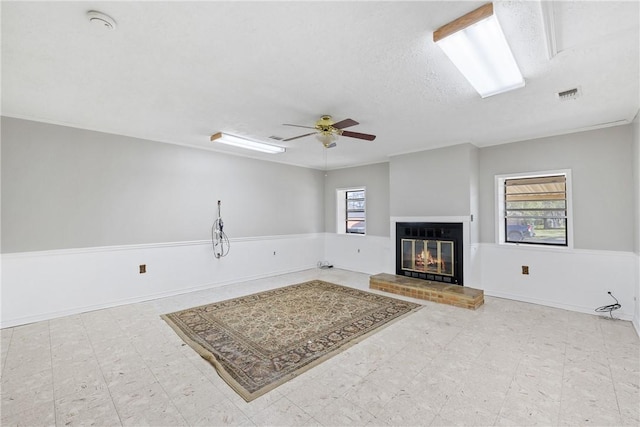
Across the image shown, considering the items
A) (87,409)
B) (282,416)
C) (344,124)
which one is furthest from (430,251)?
(87,409)

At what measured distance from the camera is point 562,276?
407cm

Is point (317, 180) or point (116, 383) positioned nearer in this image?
point (116, 383)

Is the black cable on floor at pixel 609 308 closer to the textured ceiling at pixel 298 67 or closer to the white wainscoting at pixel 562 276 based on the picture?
the white wainscoting at pixel 562 276

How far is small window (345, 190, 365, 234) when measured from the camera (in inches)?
276

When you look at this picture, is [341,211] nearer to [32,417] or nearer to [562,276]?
[562,276]

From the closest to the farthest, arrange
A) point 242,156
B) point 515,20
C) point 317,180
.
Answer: point 515,20
point 242,156
point 317,180

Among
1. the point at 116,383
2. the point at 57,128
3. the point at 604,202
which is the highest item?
the point at 57,128

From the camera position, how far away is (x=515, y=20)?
1767 millimetres

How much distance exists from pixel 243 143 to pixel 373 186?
3.23m

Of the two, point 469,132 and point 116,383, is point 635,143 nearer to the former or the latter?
point 469,132

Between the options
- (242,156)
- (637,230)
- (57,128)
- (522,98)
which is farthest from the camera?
(242,156)

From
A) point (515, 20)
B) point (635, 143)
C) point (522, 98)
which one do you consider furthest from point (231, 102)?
point (635, 143)

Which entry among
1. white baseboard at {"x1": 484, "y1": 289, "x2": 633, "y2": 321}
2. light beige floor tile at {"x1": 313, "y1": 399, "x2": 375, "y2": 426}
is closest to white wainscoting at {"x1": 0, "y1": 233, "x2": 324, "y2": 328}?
light beige floor tile at {"x1": 313, "y1": 399, "x2": 375, "y2": 426}

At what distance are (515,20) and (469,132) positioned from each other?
2614 millimetres
